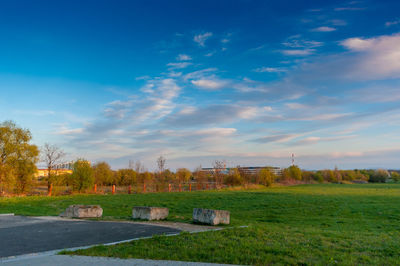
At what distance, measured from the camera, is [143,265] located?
17.2 ft

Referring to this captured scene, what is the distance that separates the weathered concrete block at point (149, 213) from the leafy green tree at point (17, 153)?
22656 mm

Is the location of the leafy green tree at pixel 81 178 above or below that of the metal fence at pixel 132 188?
above

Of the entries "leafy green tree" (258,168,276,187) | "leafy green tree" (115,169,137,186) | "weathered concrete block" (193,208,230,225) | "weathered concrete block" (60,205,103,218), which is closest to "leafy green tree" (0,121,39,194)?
"leafy green tree" (115,169,137,186)

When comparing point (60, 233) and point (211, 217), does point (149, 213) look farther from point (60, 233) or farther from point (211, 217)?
point (60, 233)

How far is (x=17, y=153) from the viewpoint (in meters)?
29.8

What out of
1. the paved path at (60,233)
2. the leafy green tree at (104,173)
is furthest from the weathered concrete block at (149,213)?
the leafy green tree at (104,173)

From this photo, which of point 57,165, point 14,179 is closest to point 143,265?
point 14,179

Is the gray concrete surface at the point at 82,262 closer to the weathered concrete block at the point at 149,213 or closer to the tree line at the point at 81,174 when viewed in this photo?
the weathered concrete block at the point at 149,213

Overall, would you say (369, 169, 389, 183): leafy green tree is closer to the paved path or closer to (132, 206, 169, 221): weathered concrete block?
(132, 206, 169, 221): weathered concrete block

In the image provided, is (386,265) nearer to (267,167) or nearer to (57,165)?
(57,165)

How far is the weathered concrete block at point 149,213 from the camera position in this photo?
11.2 m

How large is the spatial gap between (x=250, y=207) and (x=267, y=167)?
3988 centimetres

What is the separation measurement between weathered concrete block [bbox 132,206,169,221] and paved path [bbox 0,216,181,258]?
1.27 meters

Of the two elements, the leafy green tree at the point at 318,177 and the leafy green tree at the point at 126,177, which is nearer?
the leafy green tree at the point at 126,177
